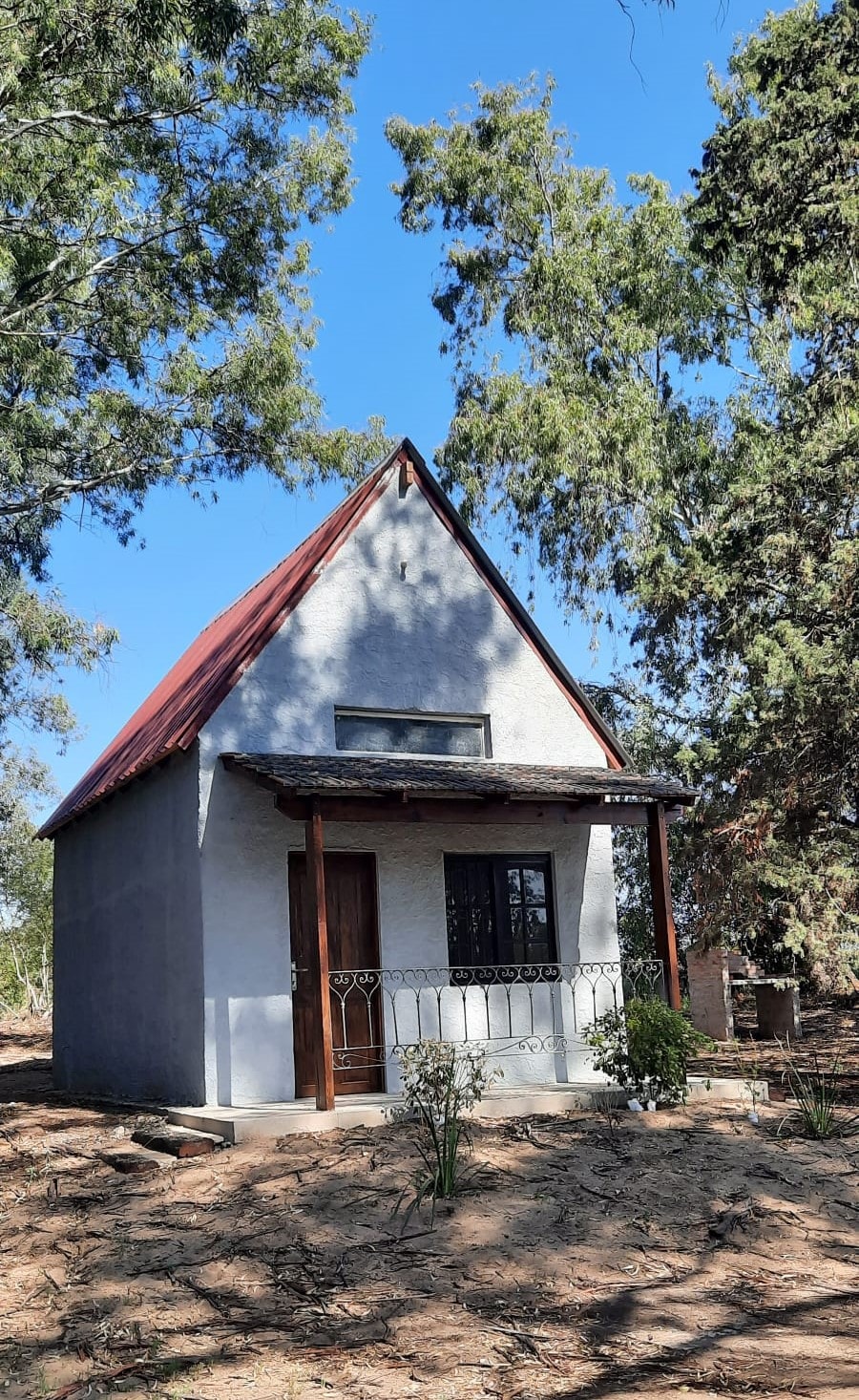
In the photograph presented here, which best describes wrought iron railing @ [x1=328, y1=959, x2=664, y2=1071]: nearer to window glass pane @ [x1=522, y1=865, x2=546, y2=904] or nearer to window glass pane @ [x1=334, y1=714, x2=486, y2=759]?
window glass pane @ [x1=522, y1=865, x2=546, y2=904]

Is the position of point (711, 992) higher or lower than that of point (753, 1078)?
higher

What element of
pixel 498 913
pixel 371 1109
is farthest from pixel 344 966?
pixel 371 1109

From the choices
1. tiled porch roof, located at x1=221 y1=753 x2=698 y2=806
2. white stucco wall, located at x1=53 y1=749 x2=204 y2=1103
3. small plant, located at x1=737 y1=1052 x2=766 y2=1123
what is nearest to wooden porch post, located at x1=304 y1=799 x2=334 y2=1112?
tiled porch roof, located at x1=221 y1=753 x2=698 y2=806

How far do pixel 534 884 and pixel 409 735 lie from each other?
7.40 feet

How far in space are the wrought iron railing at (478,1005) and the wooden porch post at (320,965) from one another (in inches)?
44.6

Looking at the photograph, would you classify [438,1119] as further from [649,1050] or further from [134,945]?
[134,945]

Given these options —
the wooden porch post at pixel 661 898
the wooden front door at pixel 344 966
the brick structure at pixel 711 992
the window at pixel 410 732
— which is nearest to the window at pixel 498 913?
the wooden front door at pixel 344 966

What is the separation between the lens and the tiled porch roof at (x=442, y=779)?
10.9 m

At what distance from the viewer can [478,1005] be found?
12.8 metres

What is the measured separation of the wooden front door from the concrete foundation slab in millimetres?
321

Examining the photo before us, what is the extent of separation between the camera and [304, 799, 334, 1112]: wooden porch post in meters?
10.3

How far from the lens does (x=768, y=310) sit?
23500 millimetres

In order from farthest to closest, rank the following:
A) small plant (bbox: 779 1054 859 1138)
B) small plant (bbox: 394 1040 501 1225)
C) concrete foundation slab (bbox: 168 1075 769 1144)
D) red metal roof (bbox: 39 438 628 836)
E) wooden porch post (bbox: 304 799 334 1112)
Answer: red metal roof (bbox: 39 438 628 836) → wooden porch post (bbox: 304 799 334 1112) → small plant (bbox: 779 1054 859 1138) → concrete foundation slab (bbox: 168 1075 769 1144) → small plant (bbox: 394 1040 501 1225)

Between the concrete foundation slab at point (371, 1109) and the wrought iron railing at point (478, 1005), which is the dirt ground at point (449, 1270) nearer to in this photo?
the concrete foundation slab at point (371, 1109)
